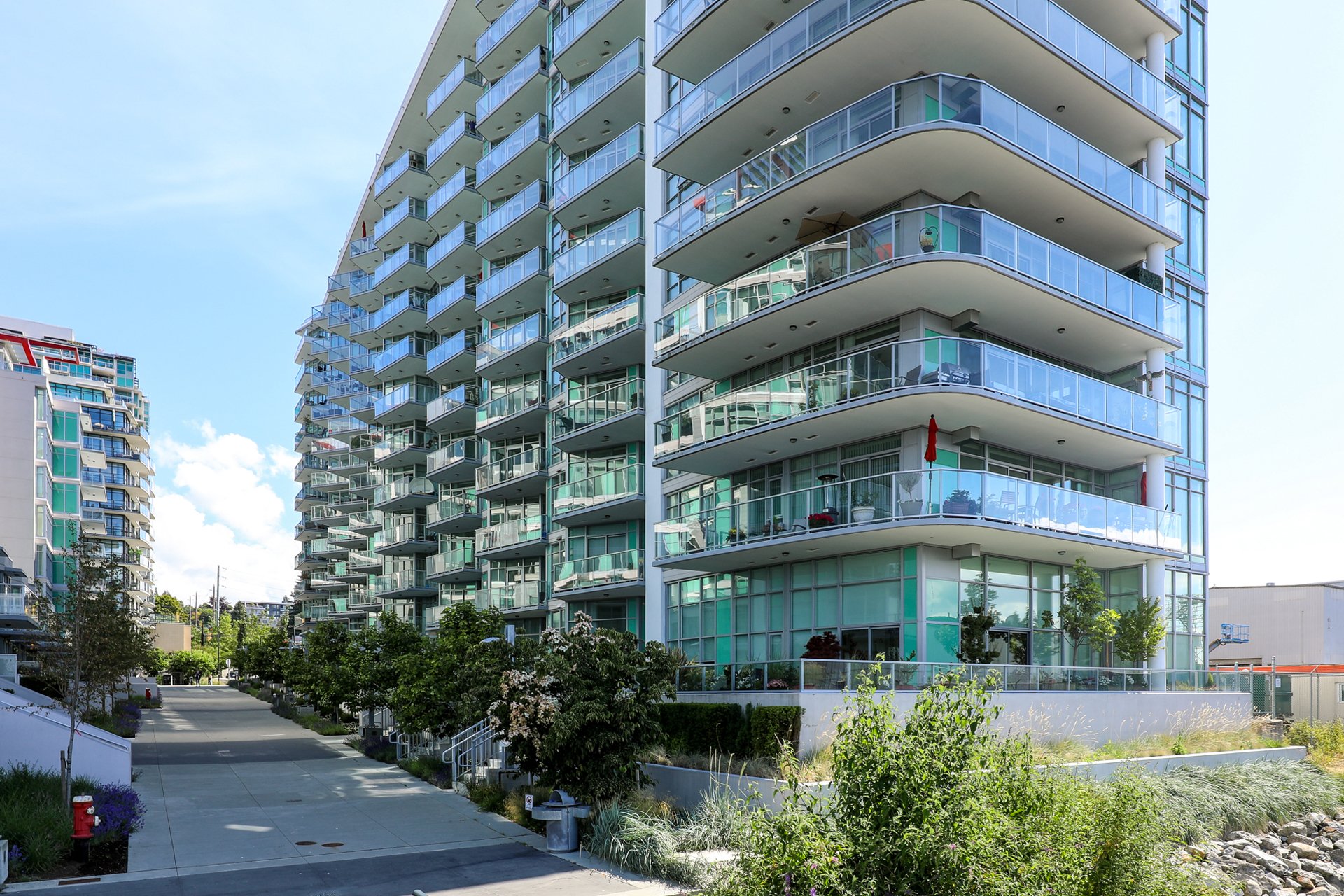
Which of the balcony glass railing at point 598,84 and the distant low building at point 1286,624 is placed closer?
the balcony glass railing at point 598,84

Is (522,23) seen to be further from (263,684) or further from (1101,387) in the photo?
(263,684)

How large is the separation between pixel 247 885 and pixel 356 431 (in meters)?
66.2

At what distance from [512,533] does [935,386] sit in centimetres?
2405

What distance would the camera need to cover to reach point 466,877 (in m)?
15.2

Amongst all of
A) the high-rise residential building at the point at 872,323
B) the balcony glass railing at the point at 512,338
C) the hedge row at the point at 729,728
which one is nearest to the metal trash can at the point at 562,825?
the hedge row at the point at 729,728

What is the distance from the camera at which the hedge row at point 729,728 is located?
18703 mm

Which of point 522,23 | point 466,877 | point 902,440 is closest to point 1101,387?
point 902,440

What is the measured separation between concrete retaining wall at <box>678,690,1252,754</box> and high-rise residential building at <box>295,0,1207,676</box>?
8.07ft

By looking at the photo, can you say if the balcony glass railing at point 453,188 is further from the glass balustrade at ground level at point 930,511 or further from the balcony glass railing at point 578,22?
the glass balustrade at ground level at point 930,511

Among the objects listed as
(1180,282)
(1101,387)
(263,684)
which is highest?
(1180,282)

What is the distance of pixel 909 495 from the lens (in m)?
21.4

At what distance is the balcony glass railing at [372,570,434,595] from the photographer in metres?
55.9

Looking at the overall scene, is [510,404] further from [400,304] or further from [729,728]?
[729,728]

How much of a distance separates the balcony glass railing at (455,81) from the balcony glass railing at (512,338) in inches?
549
